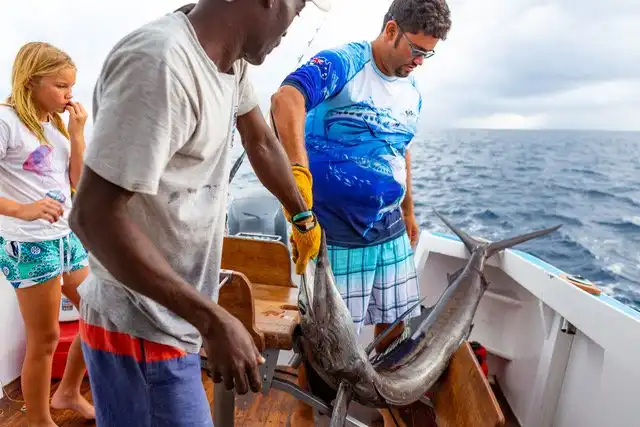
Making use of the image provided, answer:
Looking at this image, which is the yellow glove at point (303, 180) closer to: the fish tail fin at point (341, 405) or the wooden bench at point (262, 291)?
the wooden bench at point (262, 291)

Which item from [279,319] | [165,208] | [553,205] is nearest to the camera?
[165,208]

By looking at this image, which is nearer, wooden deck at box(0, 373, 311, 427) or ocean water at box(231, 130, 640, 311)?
wooden deck at box(0, 373, 311, 427)

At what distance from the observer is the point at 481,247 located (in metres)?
2.85

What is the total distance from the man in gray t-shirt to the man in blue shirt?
744mm

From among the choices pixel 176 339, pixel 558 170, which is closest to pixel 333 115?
pixel 176 339

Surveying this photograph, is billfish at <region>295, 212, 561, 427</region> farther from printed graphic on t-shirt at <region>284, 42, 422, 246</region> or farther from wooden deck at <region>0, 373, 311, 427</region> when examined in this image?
wooden deck at <region>0, 373, 311, 427</region>

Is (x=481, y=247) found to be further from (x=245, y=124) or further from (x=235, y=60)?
(x=235, y=60)

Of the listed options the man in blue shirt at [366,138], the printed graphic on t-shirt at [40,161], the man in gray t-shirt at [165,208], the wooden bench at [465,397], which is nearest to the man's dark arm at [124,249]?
the man in gray t-shirt at [165,208]

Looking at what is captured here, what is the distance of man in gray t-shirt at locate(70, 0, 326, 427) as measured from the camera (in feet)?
2.23

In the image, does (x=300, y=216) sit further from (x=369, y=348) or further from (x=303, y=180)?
(x=369, y=348)

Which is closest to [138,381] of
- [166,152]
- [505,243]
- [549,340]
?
[166,152]

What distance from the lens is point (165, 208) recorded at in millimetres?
847

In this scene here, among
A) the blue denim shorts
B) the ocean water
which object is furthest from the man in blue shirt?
the ocean water

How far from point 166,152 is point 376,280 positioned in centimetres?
147
